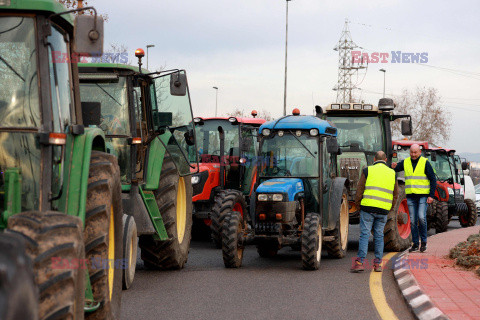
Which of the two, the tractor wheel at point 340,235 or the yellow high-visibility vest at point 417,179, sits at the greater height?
the yellow high-visibility vest at point 417,179

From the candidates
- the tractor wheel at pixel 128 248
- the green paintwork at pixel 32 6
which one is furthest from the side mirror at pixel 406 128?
the green paintwork at pixel 32 6

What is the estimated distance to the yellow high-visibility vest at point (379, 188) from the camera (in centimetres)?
1192

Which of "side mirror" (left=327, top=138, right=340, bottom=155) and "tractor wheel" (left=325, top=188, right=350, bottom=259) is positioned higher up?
"side mirror" (left=327, top=138, right=340, bottom=155)

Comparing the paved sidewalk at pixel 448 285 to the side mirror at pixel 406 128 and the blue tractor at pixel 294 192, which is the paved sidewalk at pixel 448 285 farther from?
the side mirror at pixel 406 128

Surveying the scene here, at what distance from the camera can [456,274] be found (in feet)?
35.4

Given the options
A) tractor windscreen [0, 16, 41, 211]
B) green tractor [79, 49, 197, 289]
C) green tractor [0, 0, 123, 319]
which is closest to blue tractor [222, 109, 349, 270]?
green tractor [79, 49, 197, 289]

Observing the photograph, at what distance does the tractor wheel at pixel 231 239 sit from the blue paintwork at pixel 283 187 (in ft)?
2.34

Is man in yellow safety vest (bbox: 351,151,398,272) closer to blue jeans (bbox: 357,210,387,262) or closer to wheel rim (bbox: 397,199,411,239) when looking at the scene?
blue jeans (bbox: 357,210,387,262)

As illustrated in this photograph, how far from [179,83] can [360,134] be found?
783cm

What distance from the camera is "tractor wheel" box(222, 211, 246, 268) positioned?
11695 millimetres

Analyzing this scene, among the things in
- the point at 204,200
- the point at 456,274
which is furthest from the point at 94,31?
the point at 204,200

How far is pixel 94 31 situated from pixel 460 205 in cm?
2030

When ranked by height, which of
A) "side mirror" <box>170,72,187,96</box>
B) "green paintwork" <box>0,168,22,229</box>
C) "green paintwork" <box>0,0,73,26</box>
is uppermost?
"green paintwork" <box>0,0,73,26</box>

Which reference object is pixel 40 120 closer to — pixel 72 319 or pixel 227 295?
pixel 72 319
